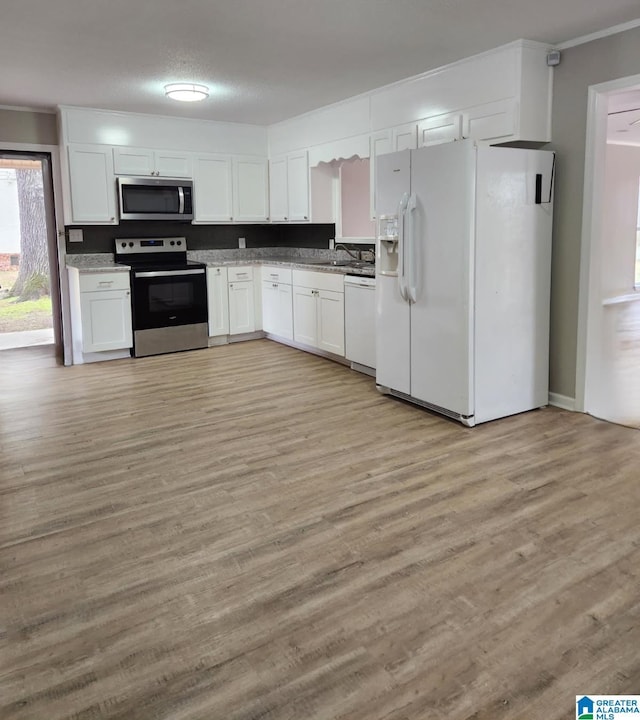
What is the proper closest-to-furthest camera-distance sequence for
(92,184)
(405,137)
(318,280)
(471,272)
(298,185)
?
(471,272) < (405,137) < (318,280) < (92,184) < (298,185)

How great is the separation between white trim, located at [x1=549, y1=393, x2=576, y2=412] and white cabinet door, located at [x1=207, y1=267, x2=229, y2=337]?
3.70 m

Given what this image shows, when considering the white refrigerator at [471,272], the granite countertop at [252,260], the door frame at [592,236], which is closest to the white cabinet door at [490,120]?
the white refrigerator at [471,272]

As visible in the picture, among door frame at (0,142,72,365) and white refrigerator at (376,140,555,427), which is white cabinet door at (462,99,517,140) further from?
door frame at (0,142,72,365)

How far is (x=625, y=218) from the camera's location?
932 centimetres

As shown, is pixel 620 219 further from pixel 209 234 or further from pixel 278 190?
pixel 209 234

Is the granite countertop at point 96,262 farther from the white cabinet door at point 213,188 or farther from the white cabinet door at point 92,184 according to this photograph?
the white cabinet door at point 213,188

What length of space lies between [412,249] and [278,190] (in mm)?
3323

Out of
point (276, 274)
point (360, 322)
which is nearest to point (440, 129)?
point (360, 322)

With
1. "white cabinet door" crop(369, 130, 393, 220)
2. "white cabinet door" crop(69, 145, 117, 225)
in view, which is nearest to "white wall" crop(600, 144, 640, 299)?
"white cabinet door" crop(369, 130, 393, 220)

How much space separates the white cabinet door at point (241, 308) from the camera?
22.4 ft

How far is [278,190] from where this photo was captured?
699cm

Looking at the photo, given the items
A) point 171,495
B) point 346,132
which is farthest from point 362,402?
point 346,132

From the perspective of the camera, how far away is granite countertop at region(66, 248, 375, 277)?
18.7 ft

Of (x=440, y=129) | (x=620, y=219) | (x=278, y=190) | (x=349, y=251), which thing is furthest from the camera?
(x=620, y=219)
